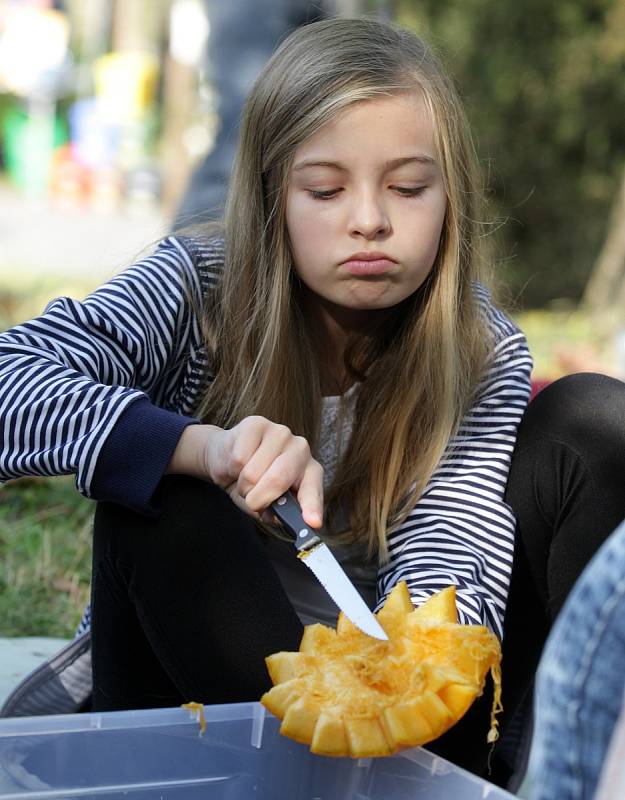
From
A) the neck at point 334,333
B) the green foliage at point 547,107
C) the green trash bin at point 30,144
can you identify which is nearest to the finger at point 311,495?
the neck at point 334,333

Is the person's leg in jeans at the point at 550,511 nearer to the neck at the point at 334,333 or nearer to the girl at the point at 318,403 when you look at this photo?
the girl at the point at 318,403

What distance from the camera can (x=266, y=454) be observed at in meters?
1.25

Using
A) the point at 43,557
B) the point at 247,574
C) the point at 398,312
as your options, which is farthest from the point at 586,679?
the point at 43,557

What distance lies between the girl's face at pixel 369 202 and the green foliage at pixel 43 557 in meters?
0.94

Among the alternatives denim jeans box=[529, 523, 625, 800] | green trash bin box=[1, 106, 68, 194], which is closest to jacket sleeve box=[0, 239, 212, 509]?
denim jeans box=[529, 523, 625, 800]

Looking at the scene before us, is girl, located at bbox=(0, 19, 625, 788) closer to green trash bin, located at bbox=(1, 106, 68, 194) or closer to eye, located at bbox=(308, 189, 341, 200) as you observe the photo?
eye, located at bbox=(308, 189, 341, 200)

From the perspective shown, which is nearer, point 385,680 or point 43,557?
point 385,680

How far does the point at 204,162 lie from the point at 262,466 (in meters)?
2.49

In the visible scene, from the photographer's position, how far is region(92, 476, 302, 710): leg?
1353 mm

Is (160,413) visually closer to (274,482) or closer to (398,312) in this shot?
(274,482)

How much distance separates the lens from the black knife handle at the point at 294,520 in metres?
1.18

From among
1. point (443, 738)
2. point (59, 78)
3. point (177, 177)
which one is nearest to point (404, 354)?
point (443, 738)

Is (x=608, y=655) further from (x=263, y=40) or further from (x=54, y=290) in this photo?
(x=54, y=290)

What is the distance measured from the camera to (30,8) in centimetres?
1527
